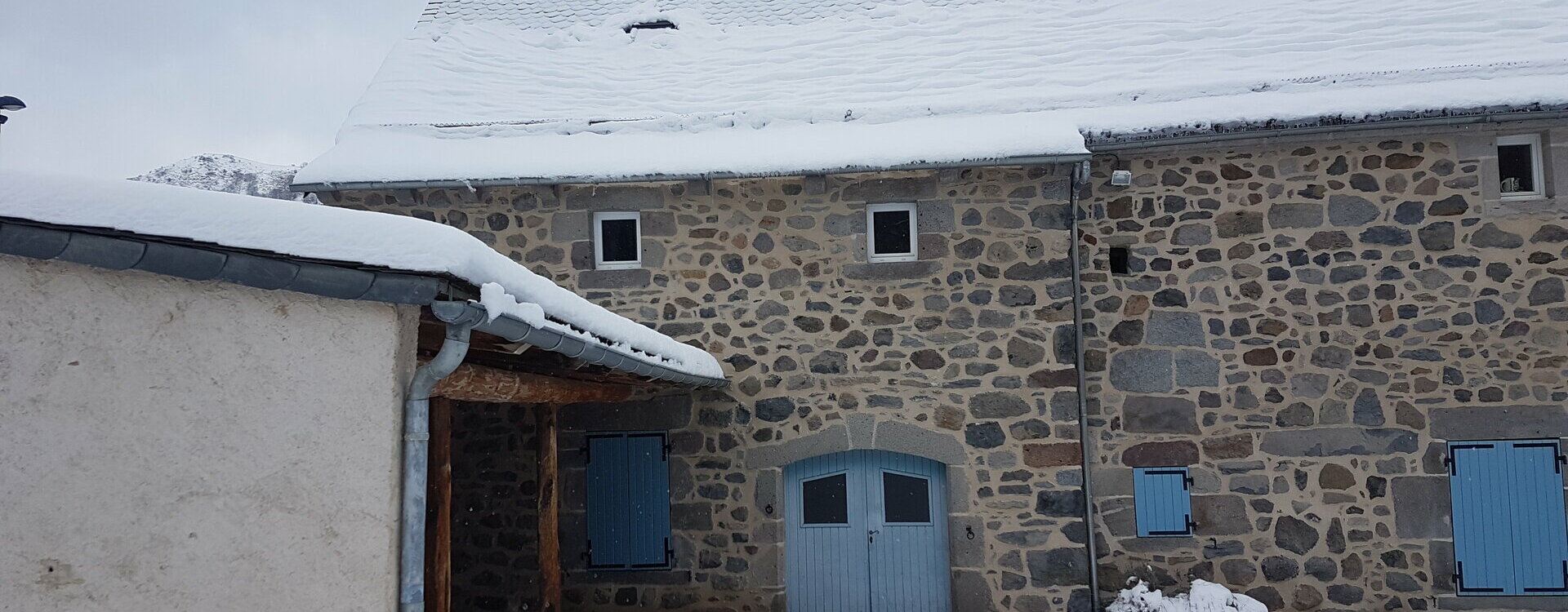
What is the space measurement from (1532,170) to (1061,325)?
10.9 ft

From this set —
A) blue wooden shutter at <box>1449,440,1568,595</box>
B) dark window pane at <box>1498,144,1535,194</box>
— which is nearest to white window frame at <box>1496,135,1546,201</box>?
dark window pane at <box>1498,144,1535,194</box>

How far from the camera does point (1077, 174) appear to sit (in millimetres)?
6930

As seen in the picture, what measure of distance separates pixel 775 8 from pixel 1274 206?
4.58m

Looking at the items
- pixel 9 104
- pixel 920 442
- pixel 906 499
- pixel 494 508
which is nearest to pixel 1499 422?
pixel 920 442

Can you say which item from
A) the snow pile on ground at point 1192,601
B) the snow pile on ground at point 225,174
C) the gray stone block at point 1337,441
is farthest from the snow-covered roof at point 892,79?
the snow pile on ground at point 225,174

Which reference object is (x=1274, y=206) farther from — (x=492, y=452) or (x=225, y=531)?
(x=225, y=531)

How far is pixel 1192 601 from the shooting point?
6.80 metres

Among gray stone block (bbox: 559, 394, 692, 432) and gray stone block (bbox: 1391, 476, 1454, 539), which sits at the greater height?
gray stone block (bbox: 559, 394, 692, 432)

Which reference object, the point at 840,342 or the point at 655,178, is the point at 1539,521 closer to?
the point at 840,342

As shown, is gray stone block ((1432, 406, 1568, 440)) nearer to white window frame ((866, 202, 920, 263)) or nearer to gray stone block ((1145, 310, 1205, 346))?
gray stone block ((1145, 310, 1205, 346))

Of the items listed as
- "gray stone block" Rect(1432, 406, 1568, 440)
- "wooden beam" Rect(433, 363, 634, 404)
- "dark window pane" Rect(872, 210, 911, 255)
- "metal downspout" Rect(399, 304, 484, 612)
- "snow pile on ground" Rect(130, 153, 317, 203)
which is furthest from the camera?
"snow pile on ground" Rect(130, 153, 317, 203)

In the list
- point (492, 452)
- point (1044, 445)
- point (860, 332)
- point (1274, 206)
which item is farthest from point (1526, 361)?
point (492, 452)

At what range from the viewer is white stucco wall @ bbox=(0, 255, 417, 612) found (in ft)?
9.34

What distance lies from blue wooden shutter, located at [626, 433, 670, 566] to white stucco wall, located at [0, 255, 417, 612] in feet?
13.8
